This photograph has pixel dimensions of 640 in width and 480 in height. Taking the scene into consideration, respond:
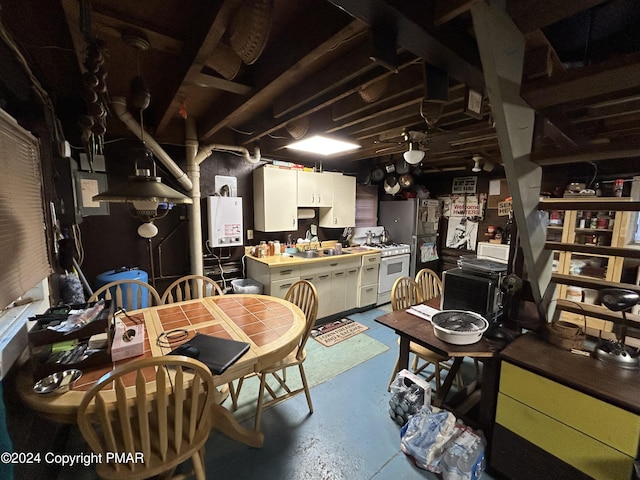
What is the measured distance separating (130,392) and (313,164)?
3547mm

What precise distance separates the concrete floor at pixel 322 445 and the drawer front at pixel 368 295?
1585 mm

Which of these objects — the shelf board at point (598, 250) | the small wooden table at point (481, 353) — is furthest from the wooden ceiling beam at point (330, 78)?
the small wooden table at point (481, 353)

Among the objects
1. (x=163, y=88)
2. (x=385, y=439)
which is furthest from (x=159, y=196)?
(x=385, y=439)

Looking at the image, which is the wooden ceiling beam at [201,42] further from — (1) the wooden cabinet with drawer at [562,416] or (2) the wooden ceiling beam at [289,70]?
(1) the wooden cabinet with drawer at [562,416]

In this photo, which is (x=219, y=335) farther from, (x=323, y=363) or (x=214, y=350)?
(x=323, y=363)

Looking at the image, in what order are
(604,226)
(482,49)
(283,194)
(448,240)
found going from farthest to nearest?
(448,240)
(283,194)
(604,226)
(482,49)

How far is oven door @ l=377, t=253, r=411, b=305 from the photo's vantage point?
13.1 ft

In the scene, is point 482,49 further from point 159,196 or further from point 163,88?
point 163,88

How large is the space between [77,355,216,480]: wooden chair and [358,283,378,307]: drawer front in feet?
9.06

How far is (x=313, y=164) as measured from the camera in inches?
161

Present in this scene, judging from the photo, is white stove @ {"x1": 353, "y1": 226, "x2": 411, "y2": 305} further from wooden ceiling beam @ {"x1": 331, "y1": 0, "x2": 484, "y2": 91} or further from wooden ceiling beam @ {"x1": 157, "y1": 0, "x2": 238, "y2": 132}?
wooden ceiling beam @ {"x1": 157, "y1": 0, "x2": 238, "y2": 132}

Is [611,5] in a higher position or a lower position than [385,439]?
higher

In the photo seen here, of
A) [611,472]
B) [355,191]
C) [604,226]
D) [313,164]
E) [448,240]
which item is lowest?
[611,472]

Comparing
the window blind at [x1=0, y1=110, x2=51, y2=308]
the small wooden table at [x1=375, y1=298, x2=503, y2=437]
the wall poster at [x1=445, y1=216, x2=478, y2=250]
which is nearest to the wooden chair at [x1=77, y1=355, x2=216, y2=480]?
the window blind at [x1=0, y1=110, x2=51, y2=308]
